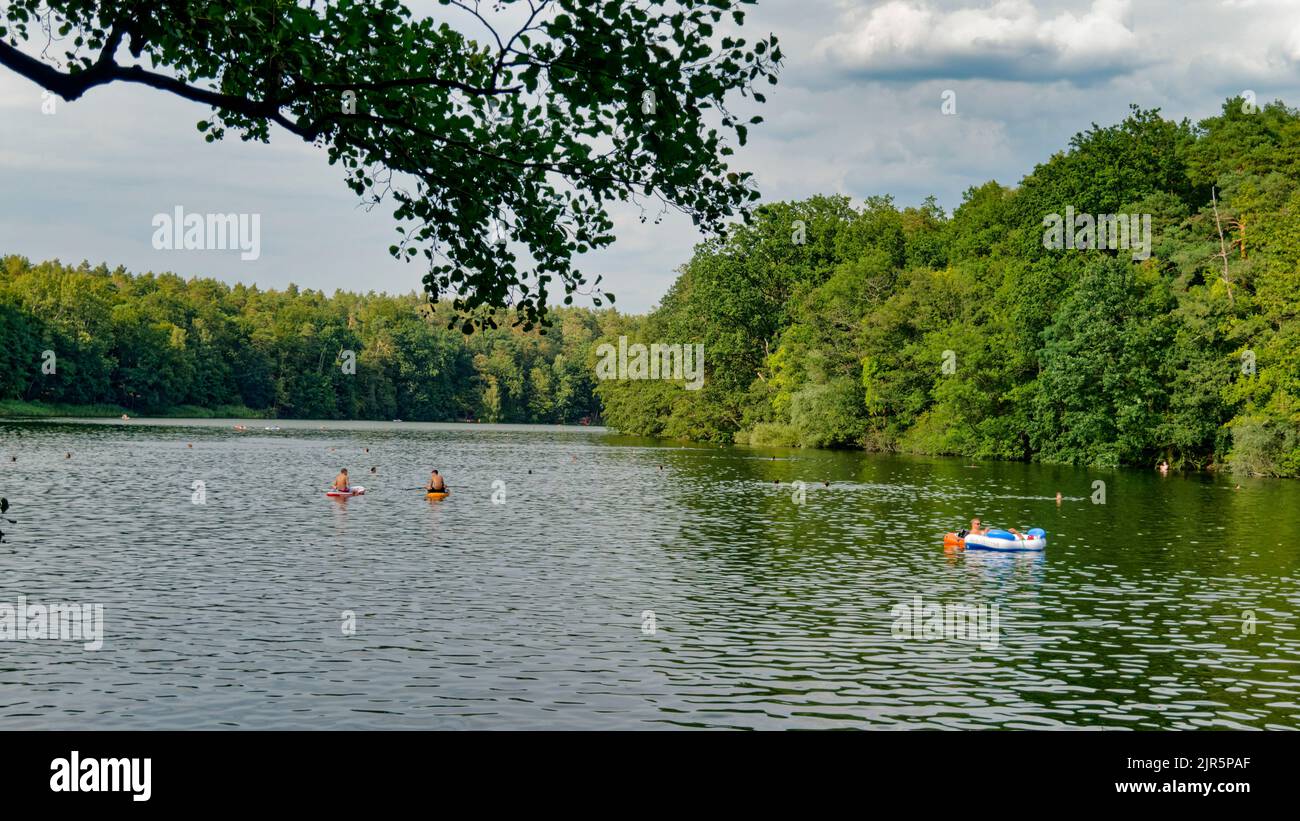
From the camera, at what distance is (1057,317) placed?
8606cm

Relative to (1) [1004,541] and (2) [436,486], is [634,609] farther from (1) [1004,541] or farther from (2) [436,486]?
(2) [436,486]

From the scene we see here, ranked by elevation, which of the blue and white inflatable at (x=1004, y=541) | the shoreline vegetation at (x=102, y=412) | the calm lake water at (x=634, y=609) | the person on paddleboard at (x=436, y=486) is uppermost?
the shoreline vegetation at (x=102, y=412)

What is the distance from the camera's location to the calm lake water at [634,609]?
60.3 feet

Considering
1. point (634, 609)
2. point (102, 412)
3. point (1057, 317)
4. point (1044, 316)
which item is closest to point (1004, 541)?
point (634, 609)

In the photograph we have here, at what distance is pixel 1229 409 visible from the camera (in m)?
79.8

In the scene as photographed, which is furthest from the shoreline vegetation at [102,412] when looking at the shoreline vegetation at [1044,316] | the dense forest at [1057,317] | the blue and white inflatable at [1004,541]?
the blue and white inflatable at [1004,541]

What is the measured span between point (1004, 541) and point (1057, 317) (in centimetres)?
5313

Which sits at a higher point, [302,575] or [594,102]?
[594,102]

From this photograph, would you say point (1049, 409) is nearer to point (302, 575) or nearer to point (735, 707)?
point (302, 575)

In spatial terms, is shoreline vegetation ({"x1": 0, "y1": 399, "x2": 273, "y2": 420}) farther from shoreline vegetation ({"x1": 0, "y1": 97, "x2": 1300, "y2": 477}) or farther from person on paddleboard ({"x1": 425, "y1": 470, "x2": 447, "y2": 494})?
person on paddleboard ({"x1": 425, "y1": 470, "x2": 447, "y2": 494})

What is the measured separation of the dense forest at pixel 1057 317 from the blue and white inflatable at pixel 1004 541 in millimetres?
22673

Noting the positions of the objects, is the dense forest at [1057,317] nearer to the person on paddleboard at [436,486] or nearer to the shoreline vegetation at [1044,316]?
the shoreline vegetation at [1044,316]
